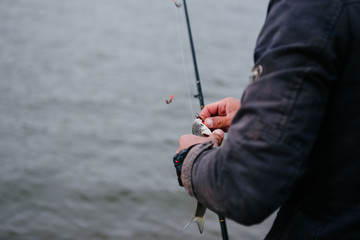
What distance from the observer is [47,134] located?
5.92 metres

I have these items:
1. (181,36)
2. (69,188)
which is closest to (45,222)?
(69,188)

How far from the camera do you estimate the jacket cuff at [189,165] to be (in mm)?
1354

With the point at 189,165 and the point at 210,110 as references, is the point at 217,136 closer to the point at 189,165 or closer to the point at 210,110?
the point at 210,110

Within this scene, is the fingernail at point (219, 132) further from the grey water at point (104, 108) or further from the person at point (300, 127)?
the grey water at point (104, 108)

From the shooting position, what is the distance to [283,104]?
1.05m

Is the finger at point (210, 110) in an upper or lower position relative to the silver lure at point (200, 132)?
upper

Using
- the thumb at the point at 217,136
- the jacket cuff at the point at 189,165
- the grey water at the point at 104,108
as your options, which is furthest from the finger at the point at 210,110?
the grey water at the point at 104,108

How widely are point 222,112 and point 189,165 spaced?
0.59 m

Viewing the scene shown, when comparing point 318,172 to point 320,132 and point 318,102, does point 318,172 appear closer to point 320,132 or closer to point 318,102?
point 320,132

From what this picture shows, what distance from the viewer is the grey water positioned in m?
4.42

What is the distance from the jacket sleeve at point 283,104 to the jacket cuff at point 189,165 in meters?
0.23

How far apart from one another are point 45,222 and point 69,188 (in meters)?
0.62

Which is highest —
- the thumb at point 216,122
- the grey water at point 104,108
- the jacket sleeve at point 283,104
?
the jacket sleeve at point 283,104

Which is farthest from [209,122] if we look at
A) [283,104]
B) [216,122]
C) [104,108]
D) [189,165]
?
[104,108]
